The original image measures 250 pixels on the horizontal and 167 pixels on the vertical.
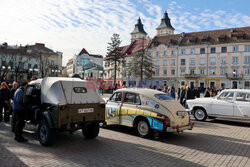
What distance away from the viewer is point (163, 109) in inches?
304

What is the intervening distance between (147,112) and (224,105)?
19.1 feet

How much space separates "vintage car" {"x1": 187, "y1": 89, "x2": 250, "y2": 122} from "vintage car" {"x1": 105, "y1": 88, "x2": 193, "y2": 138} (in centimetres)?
433

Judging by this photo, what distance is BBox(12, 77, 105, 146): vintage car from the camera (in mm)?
6410

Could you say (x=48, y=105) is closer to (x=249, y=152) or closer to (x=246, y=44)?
(x=249, y=152)

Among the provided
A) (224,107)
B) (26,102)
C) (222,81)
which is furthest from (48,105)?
(222,81)

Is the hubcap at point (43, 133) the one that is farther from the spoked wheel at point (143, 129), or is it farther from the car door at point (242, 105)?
the car door at point (242, 105)

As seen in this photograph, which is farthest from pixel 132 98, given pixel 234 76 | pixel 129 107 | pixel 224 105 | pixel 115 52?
pixel 234 76

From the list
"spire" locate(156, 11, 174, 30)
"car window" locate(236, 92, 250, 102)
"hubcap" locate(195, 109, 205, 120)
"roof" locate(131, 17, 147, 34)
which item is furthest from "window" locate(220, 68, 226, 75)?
"roof" locate(131, 17, 147, 34)

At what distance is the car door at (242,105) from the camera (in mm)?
10995

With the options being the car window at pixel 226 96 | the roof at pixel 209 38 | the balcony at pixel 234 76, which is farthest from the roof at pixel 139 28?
the car window at pixel 226 96

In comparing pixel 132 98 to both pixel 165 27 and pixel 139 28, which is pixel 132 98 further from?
pixel 139 28

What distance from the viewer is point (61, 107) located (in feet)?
20.7

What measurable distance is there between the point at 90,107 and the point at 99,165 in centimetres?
218

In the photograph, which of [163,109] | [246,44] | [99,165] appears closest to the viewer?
[99,165]
